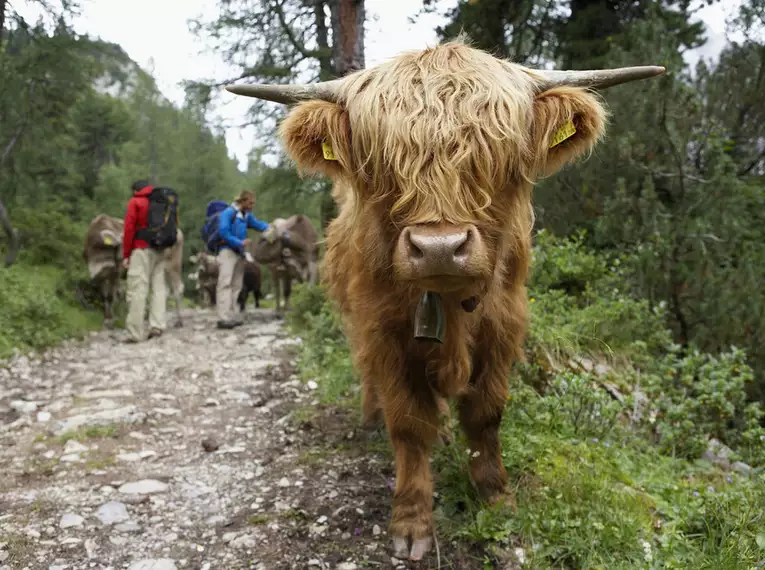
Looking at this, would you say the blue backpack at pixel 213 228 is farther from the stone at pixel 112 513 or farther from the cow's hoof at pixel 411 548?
the cow's hoof at pixel 411 548

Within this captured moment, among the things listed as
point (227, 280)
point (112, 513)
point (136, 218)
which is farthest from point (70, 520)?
point (227, 280)

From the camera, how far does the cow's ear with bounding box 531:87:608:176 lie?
2.53 meters

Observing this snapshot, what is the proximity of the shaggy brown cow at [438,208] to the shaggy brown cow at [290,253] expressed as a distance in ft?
30.6

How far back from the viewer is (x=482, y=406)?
10.2 feet

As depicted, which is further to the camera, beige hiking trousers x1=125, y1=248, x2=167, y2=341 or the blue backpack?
the blue backpack

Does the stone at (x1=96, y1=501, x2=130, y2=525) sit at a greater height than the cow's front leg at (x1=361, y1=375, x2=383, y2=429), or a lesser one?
lesser

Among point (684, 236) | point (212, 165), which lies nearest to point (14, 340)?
point (684, 236)

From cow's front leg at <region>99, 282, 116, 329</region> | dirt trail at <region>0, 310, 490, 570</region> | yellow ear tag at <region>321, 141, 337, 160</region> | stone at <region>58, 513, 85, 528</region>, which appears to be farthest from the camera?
cow's front leg at <region>99, 282, 116, 329</region>

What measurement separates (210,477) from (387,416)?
1.44m

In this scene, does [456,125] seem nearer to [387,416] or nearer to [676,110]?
[387,416]

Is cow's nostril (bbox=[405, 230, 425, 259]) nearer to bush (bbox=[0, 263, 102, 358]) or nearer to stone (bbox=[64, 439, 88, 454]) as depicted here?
stone (bbox=[64, 439, 88, 454])

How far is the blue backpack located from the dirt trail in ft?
13.3

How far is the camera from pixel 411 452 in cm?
300

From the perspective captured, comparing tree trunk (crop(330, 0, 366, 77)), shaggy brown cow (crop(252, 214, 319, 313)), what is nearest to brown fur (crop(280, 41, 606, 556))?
tree trunk (crop(330, 0, 366, 77))
